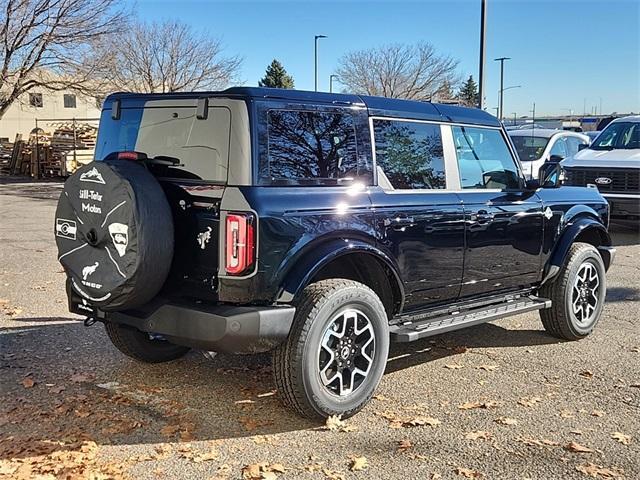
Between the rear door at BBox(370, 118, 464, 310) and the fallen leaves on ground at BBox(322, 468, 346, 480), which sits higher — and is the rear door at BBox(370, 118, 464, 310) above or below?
above

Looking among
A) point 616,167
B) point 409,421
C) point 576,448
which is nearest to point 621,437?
point 576,448

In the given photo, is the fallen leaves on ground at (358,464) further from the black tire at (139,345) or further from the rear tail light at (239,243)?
the black tire at (139,345)

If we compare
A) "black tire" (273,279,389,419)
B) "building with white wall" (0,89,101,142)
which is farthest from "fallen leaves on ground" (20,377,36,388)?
"building with white wall" (0,89,101,142)

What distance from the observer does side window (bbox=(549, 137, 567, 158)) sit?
617 inches

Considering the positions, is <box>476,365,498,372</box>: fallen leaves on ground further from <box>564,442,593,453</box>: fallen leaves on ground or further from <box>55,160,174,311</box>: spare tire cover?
<box>55,160,174,311</box>: spare tire cover

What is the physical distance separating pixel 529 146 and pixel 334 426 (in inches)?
505

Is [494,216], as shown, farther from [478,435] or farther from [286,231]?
[286,231]

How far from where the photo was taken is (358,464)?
3668 mm

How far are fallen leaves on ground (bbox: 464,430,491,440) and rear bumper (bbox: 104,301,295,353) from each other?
4.03ft

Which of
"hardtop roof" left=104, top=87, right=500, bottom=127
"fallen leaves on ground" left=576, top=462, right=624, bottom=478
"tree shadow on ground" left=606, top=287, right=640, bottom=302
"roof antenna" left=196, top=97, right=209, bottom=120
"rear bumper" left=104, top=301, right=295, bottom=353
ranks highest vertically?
"hardtop roof" left=104, top=87, right=500, bottom=127

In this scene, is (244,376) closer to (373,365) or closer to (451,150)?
(373,365)

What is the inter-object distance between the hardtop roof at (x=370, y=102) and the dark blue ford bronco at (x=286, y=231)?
0.05 ft

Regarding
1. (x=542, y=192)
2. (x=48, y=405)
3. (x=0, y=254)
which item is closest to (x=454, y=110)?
(x=542, y=192)

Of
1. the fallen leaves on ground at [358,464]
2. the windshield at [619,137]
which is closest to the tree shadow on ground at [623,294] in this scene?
the fallen leaves on ground at [358,464]
